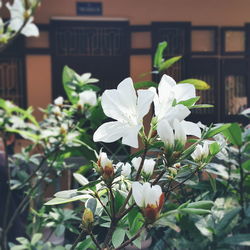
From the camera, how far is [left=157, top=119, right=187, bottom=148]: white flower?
0.61 metres

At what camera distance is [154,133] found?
65 cm

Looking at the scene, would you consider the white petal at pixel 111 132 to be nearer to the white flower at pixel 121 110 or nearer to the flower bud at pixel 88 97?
the white flower at pixel 121 110

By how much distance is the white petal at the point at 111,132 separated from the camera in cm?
66

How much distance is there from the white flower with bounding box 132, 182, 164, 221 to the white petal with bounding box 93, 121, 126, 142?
8 cm

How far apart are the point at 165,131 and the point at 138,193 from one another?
0.30ft

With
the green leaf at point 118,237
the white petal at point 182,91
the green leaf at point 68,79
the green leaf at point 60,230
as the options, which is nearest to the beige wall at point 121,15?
the green leaf at point 68,79

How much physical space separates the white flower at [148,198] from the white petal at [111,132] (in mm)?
78

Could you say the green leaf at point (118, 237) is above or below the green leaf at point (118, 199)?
below

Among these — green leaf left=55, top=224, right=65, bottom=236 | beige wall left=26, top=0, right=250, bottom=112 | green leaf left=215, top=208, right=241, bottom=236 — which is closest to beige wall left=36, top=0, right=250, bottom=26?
beige wall left=26, top=0, right=250, bottom=112

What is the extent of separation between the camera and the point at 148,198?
2.05ft

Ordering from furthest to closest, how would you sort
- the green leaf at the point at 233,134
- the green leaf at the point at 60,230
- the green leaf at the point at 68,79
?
1. the green leaf at the point at 68,79
2. the green leaf at the point at 60,230
3. the green leaf at the point at 233,134

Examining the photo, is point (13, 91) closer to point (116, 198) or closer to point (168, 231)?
point (168, 231)

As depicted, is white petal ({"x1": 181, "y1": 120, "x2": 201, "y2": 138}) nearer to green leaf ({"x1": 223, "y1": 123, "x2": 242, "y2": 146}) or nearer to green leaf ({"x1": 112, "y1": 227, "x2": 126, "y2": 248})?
green leaf ({"x1": 112, "y1": 227, "x2": 126, "y2": 248})

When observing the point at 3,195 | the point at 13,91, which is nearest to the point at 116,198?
the point at 3,195
